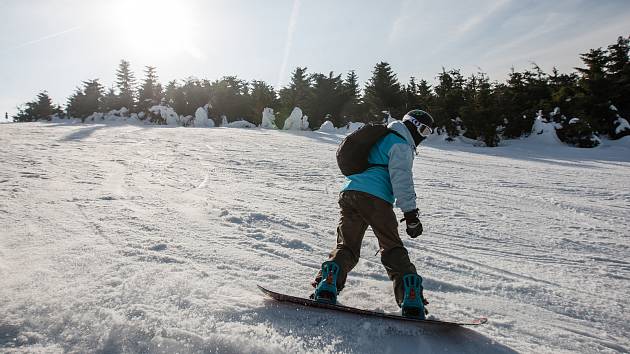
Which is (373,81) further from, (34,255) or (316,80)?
(34,255)

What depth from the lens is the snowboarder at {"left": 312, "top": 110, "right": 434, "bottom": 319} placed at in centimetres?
262

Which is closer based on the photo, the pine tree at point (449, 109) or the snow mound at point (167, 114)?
the pine tree at point (449, 109)

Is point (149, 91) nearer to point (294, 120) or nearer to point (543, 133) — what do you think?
point (294, 120)

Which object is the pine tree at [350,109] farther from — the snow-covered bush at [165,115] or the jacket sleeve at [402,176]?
the jacket sleeve at [402,176]

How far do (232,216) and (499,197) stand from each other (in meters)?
5.07

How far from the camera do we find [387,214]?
2.75 meters

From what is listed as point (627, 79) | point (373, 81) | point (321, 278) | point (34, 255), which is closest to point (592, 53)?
point (627, 79)

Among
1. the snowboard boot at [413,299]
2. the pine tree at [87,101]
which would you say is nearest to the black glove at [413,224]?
the snowboard boot at [413,299]

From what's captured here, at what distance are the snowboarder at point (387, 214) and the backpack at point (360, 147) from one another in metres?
0.05

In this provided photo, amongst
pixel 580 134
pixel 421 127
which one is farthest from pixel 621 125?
pixel 421 127

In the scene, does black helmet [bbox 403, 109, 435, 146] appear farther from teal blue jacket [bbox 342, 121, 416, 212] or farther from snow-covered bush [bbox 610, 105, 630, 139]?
snow-covered bush [bbox 610, 105, 630, 139]

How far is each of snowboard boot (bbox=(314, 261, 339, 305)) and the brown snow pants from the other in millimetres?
53

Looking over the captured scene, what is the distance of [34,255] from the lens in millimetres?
3350

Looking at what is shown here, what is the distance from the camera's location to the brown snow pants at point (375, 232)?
8.75ft
